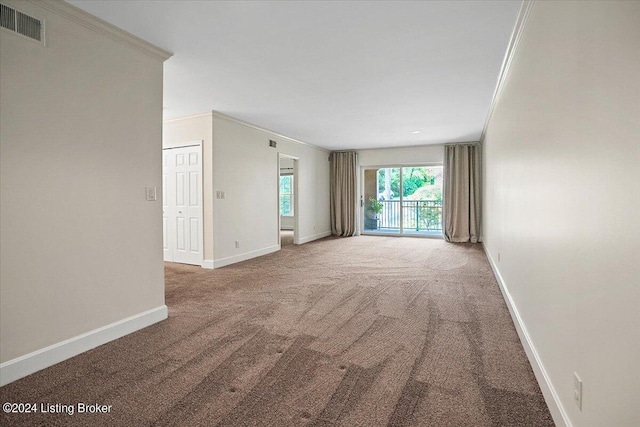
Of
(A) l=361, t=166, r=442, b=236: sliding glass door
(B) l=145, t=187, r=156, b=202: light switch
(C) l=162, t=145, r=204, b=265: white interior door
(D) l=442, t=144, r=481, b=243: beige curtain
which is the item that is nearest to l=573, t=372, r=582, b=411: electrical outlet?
(B) l=145, t=187, r=156, b=202: light switch

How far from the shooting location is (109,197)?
2.54 m

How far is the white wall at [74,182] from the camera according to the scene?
1.99 m

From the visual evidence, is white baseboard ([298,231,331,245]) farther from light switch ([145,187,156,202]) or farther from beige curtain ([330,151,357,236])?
light switch ([145,187,156,202])

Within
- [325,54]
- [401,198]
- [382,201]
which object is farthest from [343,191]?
[325,54]

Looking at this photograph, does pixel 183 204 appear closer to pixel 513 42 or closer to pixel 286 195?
pixel 513 42

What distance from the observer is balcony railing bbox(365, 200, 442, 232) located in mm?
8766

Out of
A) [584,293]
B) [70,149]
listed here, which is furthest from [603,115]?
[70,149]

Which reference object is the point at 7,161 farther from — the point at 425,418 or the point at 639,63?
the point at 639,63

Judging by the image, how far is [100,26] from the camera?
8.00ft

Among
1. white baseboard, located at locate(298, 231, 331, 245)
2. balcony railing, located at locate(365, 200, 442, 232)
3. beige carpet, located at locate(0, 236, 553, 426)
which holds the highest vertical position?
balcony railing, located at locate(365, 200, 442, 232)

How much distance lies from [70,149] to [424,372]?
2814mm

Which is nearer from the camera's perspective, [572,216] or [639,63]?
[639,63]

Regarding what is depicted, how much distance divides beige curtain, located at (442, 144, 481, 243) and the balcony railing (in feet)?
2.35

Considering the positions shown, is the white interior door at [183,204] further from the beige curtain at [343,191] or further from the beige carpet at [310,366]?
the beige curtain at [343,191]
